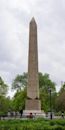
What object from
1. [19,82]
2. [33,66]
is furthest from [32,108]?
[19,82]

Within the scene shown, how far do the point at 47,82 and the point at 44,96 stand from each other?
12.7 metres

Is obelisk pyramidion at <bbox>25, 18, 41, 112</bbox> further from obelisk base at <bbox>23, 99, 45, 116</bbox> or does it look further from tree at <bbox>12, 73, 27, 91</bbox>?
tree at <bbox>12, 73, 27, 91</bbox>

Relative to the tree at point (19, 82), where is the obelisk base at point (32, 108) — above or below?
below

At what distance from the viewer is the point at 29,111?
193ft

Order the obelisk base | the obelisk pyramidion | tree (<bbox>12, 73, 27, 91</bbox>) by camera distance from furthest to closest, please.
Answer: tree (<bbox>12, 73, 27, 91</bbox>)
the obelisk base
the obelisk pyramidion

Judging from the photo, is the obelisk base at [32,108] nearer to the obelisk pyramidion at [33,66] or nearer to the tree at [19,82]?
the obelisk pyramidion at [33,66]

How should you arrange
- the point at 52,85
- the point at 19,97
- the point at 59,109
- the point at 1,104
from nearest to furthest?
the point at 1,104 → the point at 19,97 → the point at 59,109 → the point at 52,85

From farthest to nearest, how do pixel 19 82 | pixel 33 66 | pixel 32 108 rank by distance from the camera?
pixel 19 82 → pixel 32 108 → pixel 33 66

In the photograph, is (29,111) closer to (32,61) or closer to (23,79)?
(32,61)

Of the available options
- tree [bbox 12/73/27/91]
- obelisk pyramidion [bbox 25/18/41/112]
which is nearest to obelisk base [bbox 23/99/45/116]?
obelisk pyramidion [bbox 25/18/41/112]

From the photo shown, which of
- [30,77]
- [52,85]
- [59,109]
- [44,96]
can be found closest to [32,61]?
[30,77]

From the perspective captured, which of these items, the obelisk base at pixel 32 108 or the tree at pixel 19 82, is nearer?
the obelisk base at pixel 32 108

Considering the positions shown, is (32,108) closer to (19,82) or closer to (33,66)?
(33,66)

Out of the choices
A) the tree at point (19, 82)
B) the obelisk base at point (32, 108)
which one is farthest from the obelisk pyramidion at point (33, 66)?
the tree at point (19, 82)
